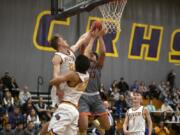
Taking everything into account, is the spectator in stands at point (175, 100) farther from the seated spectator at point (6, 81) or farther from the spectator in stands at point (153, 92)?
the seated spectator at point (6, 81)

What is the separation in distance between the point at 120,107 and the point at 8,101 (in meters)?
5.47

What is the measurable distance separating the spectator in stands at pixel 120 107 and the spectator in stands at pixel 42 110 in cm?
343

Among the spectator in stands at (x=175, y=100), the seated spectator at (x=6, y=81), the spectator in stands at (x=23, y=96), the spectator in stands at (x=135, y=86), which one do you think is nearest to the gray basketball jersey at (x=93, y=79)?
the spectator in stands at (x=23, y=96)

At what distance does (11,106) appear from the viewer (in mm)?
17797

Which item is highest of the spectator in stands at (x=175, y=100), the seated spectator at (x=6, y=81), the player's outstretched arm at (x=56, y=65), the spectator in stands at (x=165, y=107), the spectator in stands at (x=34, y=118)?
the player's outstretched arm at (x=56, y=65)

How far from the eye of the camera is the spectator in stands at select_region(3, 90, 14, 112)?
1769cm

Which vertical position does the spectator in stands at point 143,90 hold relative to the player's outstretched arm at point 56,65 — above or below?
below

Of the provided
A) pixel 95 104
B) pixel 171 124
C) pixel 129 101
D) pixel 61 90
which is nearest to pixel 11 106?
pixel 129 101

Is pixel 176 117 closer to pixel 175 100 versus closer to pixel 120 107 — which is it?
pixel 175 100

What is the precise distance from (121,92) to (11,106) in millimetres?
6682

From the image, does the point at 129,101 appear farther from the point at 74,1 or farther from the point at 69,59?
the point at 69,59

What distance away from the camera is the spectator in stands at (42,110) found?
18.0 metres

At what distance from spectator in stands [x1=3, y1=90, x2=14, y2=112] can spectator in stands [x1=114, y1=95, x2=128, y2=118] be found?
16.4 feet

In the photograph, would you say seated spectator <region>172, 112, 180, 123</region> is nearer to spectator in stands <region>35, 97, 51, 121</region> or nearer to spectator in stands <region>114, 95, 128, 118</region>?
spectator in stands <region>114, 95, 128, 118</region>
